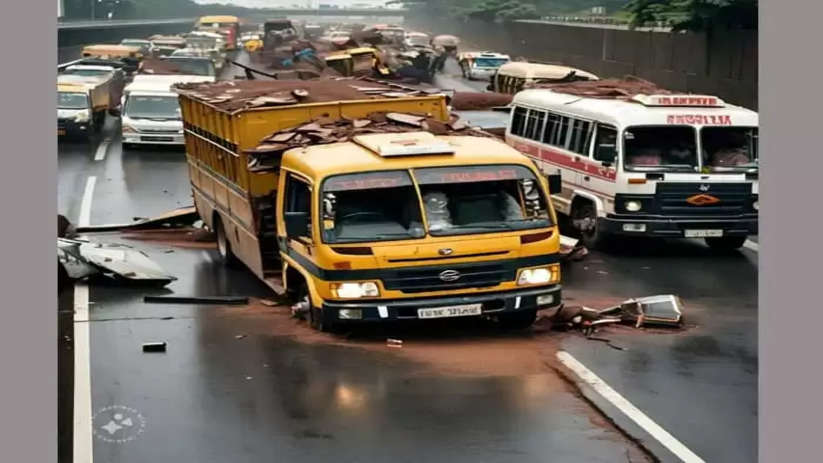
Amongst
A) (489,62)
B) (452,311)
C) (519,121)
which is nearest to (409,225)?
(452,311)

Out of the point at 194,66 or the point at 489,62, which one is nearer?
the point at 194,66

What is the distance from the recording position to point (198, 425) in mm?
10977

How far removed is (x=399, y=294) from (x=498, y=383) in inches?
70.9

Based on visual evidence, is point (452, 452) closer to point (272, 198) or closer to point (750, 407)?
point (750, 407)

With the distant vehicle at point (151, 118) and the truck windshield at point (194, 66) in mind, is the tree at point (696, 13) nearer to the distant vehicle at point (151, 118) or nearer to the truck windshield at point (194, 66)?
Answer: the truck windshield at point (194, 66)

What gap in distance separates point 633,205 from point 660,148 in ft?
3.02

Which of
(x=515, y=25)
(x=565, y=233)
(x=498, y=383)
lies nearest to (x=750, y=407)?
(x=498, y=383)

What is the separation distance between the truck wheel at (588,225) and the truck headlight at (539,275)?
21.9 ft

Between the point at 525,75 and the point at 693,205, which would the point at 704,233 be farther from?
the point at 525,75

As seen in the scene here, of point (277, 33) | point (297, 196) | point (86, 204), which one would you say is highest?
point (277, 33)

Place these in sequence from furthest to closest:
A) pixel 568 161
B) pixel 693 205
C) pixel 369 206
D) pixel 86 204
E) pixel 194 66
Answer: pixel 194 66 → pixel 86 204 → pixel 568 161 → pixel 693 205 → pixel 369 206

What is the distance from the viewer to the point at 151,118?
121 feet

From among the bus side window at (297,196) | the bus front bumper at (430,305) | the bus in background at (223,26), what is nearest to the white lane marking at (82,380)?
the bus front bumper at (430,305)

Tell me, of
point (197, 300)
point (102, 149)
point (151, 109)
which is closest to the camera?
point (197, 300)
